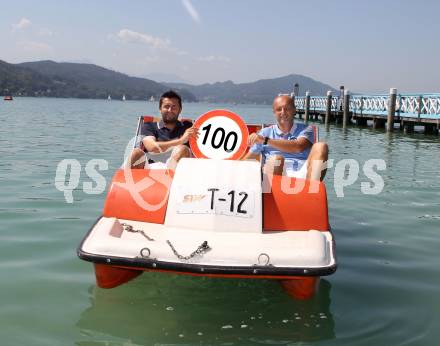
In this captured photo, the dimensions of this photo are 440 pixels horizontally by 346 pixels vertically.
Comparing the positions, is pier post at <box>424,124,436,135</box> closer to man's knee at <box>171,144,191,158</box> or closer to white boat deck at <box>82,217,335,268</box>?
man's knee at <box>171,144,191,158</box>

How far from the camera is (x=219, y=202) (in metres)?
4.54

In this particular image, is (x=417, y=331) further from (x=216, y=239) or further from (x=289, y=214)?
(x=216, y=239)

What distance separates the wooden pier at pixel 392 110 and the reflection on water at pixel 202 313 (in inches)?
842

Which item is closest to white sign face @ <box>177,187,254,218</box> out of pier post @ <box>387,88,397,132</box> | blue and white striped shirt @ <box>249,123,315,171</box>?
blue and white striped shirt @ <box>249,123,315,171</box>

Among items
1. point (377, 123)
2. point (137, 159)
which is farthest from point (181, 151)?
point (377, 123)

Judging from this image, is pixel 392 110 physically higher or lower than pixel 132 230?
higher

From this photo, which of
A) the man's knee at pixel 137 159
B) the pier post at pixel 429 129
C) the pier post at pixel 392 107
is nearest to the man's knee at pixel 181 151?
the man's knee at pixel 137 159

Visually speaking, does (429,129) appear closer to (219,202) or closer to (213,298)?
(219,202)

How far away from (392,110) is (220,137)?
23923mm

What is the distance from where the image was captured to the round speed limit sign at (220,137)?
17.9ft

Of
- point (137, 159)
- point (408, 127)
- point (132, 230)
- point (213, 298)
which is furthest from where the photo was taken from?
point (408, 127)

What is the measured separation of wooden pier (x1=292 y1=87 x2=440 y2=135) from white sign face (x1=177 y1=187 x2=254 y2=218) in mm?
21363

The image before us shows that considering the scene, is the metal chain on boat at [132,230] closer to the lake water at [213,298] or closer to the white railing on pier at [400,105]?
the lake water at [213,298]

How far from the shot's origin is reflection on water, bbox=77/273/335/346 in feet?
12.7
